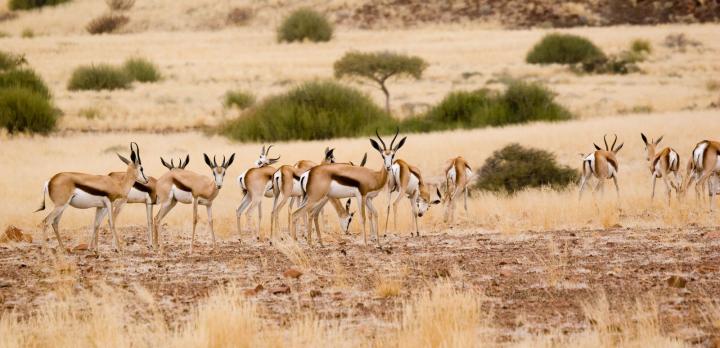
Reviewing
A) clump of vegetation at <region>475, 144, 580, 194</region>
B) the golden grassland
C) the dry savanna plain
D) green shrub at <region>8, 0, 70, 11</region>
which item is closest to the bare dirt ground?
the dry savanna plain

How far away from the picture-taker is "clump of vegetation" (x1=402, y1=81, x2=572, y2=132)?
34.4 m

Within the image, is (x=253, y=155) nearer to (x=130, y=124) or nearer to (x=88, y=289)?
(x=130, y=124)

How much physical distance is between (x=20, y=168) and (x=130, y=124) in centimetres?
1284

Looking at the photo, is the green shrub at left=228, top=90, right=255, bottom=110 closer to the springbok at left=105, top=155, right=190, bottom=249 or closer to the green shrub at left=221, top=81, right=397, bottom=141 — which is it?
the green shrub at left=221, top=81, right=397, bottom=141

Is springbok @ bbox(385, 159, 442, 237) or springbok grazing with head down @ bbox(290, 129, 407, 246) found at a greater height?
springbok grazing with head down @ bbox(290, 129, 407, 246)

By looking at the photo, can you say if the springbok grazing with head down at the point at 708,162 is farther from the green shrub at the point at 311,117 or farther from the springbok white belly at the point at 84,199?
the green shrub at the point at 311,117

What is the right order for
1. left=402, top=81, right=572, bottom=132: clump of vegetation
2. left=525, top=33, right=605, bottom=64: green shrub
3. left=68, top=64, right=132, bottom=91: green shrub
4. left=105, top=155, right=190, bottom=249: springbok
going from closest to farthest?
left=105, top=155, right=190, bottom=249: springbok < left=402, top=81, right=572, bottom=132: clump of vegetation < left=68, top=64, right=132, bottom=91: green shrub < left=525, top=33, right=605, bottom=64: green shrub

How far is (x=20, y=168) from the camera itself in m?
25.2

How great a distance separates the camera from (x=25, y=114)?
116ft

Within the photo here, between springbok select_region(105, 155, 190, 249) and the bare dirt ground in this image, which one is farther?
springbok select_region(105, 155, 190, 249)

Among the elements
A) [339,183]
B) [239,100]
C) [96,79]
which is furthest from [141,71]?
[339,183]

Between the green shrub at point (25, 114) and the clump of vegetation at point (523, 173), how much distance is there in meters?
18.8

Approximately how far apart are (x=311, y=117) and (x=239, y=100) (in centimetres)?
926

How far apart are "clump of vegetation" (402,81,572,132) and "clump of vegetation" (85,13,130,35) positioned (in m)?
61.0
